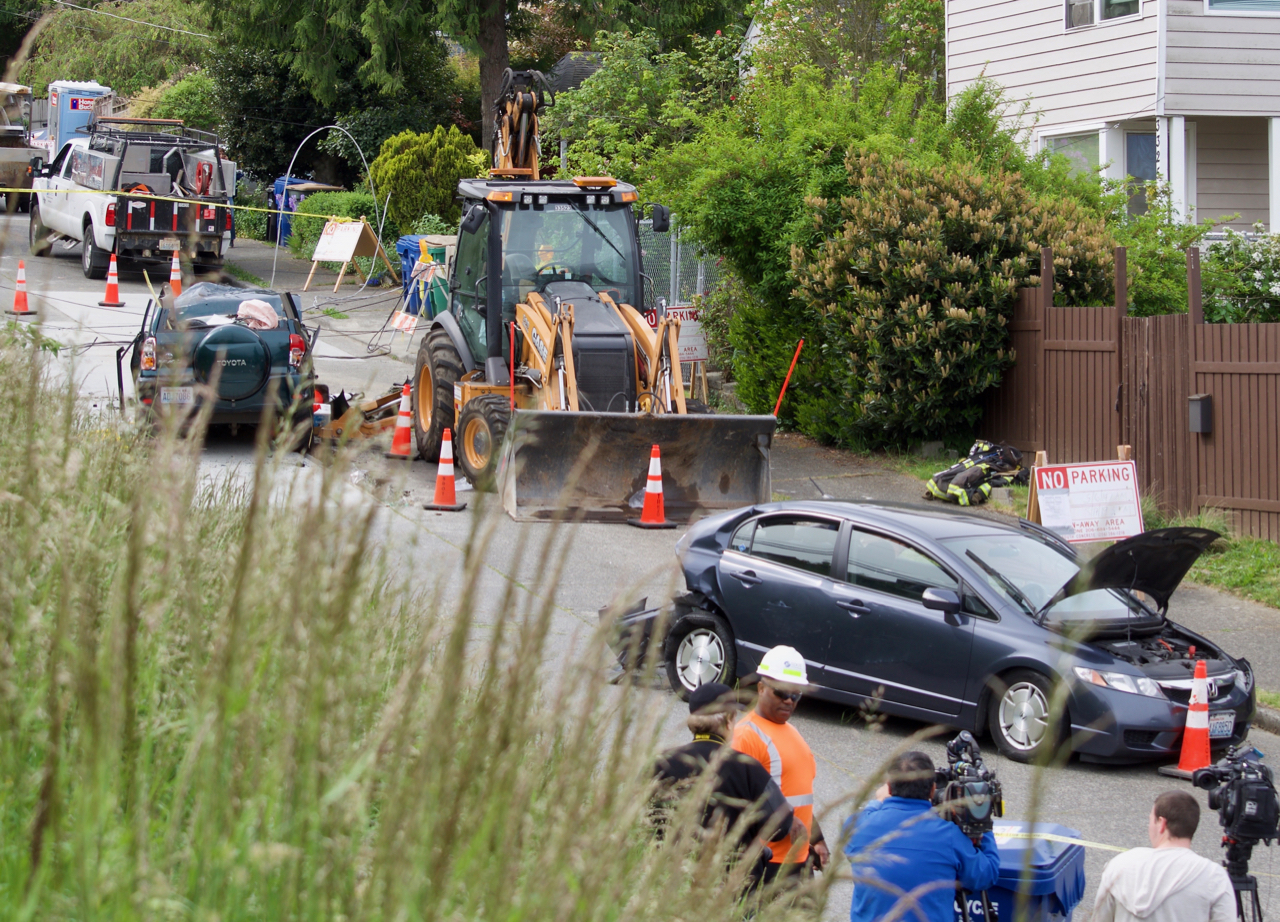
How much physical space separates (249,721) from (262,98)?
37.1 meters

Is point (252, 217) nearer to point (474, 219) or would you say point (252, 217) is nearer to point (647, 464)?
point (474, 219)

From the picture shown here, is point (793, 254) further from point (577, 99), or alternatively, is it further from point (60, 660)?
point (60, 660)

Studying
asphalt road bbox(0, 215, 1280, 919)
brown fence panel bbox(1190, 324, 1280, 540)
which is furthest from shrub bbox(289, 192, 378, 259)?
brown fence panel bbox(1190, 324, 1280, 540)

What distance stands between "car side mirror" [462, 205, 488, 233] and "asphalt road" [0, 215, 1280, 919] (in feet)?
8.85

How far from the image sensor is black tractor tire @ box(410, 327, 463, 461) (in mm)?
14812

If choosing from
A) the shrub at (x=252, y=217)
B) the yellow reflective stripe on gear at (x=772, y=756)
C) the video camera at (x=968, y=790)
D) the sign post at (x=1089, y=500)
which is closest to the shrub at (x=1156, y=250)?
the sign post at (x=1089, y=500)

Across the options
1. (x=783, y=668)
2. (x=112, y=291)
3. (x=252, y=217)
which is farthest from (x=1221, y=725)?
(x=252, y=217)

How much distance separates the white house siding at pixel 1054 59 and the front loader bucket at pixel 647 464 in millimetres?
8810

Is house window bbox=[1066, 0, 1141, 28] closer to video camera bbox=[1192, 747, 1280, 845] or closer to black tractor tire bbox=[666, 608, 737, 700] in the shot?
black tractor tire bbox=[666, 608, 737, 700]

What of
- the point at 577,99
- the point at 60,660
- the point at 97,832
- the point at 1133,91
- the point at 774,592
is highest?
the point at 577,99

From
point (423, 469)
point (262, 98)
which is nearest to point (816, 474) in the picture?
point (423, 469)

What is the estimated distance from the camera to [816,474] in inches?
612

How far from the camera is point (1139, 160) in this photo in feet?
61.9

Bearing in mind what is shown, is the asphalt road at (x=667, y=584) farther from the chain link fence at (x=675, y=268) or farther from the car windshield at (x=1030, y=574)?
the chain link fence at (x=675, y=268)
